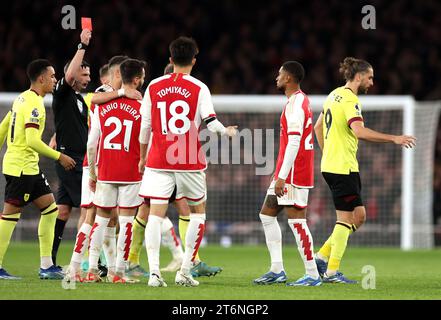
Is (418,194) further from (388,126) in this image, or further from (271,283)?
(271,283)

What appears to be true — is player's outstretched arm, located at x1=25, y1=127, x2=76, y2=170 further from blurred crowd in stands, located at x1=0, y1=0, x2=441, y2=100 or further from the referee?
blurred crowd in stands, located at x1=0, y1=0, x2=441, y2=100

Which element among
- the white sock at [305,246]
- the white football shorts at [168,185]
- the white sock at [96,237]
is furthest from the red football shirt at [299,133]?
the white sock at [96,237]

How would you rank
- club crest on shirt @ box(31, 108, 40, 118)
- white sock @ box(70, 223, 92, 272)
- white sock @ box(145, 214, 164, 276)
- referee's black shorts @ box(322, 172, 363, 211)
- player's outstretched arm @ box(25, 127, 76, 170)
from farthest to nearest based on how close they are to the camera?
referee's black shorts @ box(322, 172, 363, 211) < club crest on shirt @ box(31, 108, 40, 118) < player's outstretched arm @ box(25, 127, 76, 170) < white sock @ box(70, 223, 92, 272) < white sock @ box(145, 214, 164, 276)

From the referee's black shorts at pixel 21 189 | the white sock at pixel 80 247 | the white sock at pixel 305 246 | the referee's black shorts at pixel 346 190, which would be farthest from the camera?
the referee's black shorts at pixel 21 189

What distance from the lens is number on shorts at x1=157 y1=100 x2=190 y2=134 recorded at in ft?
25.6

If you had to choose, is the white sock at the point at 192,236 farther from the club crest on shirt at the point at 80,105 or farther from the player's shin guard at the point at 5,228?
the club crest on shirt at the point at 80,105

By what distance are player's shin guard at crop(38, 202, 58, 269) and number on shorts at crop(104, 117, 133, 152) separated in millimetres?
1269

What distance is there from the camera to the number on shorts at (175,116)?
7.79 metres

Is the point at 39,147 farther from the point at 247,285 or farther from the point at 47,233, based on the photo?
the point at 247,285

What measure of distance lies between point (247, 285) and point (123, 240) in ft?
3.94

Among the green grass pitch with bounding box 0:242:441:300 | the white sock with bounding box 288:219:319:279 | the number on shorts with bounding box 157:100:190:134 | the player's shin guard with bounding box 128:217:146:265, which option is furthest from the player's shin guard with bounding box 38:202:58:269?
the white sock with bounding box 288:219:319:279

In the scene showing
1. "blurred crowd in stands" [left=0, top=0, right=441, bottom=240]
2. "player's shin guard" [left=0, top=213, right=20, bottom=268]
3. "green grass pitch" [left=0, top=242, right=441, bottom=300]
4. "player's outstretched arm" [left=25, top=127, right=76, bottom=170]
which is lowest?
"green grass pitch" [left=0, top=242, right=441, bottom=300]

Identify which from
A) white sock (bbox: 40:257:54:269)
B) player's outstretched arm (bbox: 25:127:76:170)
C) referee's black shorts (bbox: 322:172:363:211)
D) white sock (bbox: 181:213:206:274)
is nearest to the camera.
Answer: white sock (bbox: 181:213:206:274)

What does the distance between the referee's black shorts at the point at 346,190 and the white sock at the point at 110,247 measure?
219cm
